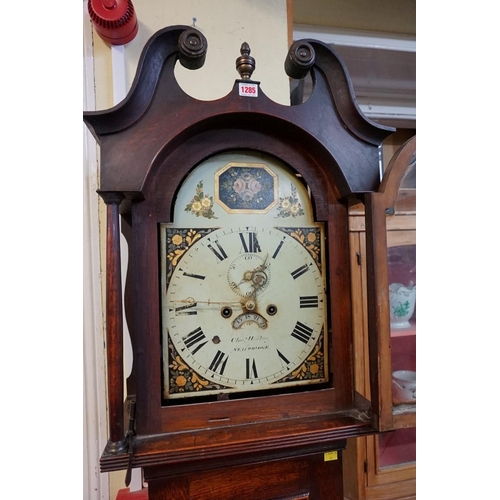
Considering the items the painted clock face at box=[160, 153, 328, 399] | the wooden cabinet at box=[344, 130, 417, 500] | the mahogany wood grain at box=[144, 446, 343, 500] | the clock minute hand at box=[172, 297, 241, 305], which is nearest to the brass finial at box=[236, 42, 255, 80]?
the painted clock face at box=[160, 153, 328, 399]

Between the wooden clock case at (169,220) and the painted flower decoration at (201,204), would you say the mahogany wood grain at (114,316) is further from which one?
the painted flower decoration at (201,204)

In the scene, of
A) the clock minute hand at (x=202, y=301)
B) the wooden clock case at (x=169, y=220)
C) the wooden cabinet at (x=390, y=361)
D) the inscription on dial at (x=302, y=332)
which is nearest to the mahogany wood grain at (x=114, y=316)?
the wooden clock case at (x=169, y=220)

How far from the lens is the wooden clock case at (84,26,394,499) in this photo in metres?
0.60

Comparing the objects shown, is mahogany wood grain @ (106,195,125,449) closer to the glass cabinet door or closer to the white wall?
the white wall

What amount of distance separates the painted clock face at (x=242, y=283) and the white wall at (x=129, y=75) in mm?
403

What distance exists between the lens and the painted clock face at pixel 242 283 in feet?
2.18

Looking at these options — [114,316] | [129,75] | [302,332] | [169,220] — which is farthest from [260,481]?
[129,75]

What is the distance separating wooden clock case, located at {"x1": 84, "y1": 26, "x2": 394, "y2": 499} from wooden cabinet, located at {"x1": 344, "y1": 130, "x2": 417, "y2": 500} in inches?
1.9

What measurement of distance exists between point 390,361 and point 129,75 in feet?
3.50

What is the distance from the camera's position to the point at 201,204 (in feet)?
2.25

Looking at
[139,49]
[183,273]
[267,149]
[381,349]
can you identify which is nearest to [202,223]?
[183,273]

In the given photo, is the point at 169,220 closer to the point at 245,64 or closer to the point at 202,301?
the point at 202,301

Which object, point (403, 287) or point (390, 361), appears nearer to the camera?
point (390, 361)

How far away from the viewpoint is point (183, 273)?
0.67 metres
